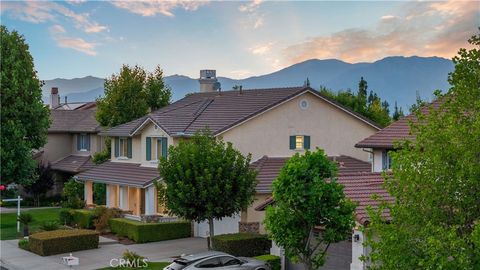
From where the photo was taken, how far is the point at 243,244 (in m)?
29.1

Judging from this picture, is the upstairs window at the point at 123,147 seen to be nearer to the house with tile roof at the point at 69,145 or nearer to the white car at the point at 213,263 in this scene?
the house with tile roof at the point at 69,145

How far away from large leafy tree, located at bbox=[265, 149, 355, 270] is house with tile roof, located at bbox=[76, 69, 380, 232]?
15.3 metres

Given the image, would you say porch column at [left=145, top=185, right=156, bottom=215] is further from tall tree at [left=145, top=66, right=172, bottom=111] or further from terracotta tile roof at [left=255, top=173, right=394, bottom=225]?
tall tree at [left=145, top=66, right=172, bottom=111]

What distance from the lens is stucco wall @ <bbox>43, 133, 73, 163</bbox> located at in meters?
58.1

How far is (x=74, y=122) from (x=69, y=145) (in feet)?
7.41

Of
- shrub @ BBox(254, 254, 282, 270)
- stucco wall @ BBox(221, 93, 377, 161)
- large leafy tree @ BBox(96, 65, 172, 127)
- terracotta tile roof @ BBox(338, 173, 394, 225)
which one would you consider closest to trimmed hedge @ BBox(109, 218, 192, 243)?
stucco wall @ BBox(221, 93, 377, 161)

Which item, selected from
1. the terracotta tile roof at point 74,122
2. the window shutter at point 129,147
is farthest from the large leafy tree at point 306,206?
the terracotta tile roof at point 74,122

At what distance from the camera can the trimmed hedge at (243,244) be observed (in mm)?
28797

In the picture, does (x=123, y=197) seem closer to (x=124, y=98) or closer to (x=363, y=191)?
(x=124, y=98)

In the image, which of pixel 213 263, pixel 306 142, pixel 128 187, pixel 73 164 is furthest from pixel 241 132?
pixel 73 164

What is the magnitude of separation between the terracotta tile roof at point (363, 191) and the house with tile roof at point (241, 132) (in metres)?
11.0

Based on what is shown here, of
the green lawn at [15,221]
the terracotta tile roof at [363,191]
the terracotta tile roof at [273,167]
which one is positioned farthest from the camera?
the green lawn at [15,221]

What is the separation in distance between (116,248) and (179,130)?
29.3 ft

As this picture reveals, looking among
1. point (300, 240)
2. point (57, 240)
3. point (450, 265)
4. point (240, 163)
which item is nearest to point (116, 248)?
point (57, 240)
